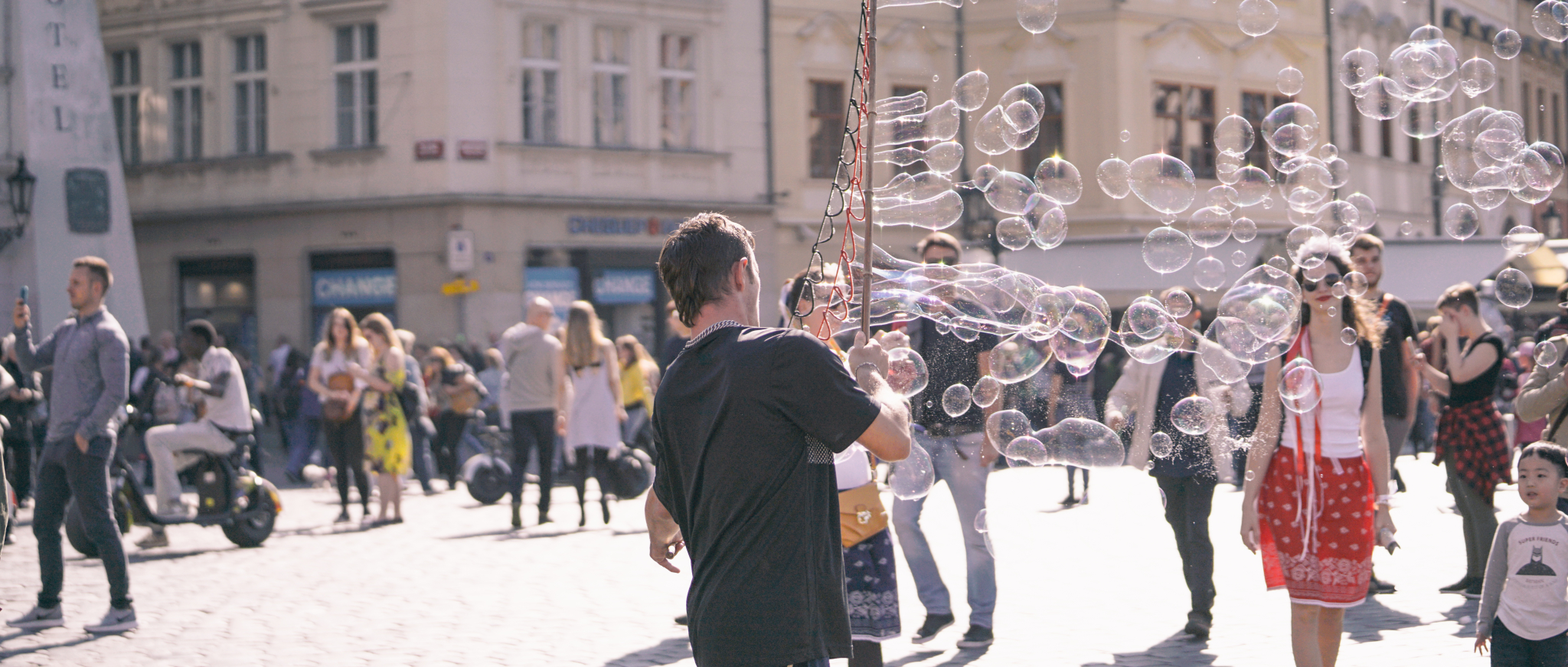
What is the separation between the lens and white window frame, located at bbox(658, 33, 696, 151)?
2633cm

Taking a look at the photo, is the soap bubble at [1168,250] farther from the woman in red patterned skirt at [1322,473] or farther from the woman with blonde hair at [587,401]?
the woman with blonde hair at [587,401]

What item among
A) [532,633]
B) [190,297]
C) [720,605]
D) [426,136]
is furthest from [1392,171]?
[720,605]

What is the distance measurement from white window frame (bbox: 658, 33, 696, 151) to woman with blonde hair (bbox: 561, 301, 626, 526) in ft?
48.0

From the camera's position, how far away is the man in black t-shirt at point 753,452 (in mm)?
3391

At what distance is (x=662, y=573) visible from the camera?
9.23 metres

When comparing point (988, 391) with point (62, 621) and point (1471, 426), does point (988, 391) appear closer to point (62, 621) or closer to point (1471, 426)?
point (1471, 426)

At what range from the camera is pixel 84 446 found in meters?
7.42

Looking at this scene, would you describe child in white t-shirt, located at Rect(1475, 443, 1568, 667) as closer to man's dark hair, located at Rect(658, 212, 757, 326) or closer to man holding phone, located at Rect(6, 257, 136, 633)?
man's dark hair, located at Rect(658, 212, 757, 326)

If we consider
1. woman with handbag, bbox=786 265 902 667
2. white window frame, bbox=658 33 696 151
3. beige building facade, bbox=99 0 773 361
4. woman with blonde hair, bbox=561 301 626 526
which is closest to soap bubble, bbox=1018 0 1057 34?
woman with handbag, bbox=786 265 902 667

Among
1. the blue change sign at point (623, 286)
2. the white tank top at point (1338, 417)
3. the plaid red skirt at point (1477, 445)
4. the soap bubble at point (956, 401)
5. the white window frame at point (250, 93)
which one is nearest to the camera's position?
the white tank top at point (1338, 417)

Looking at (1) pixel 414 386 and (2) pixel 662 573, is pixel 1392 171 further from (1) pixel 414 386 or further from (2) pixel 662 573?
(2) pixel 662 573

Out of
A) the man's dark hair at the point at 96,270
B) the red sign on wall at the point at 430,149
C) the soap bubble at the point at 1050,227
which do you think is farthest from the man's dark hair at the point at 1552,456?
the red sign on wall at the point at 430,149

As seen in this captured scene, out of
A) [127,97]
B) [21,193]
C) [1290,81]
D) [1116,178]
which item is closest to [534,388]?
[1116,178]

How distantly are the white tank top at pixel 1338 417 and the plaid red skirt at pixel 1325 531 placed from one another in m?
0.04
